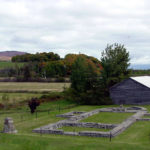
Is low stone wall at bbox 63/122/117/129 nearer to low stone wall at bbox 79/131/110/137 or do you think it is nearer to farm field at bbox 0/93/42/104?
low stone wall at bbox 79/131/110/137

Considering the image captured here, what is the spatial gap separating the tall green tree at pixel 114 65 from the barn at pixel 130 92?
2287 millimetres

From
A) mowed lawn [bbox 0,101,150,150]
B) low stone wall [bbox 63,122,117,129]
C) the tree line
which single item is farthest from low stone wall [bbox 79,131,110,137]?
the tree line

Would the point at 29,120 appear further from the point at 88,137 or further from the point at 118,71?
the point at 118,71

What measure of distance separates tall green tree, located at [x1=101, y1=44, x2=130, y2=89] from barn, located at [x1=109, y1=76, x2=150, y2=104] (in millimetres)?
2287

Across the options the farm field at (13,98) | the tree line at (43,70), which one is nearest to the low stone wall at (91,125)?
the farm field at (13,98)

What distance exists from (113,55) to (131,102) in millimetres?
10398

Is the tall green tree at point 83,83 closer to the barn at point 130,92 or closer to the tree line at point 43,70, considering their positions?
the barn at point 130,92

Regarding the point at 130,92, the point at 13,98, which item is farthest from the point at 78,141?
the point at 13,98

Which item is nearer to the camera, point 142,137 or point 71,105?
point 142,137

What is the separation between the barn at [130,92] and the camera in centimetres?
4062

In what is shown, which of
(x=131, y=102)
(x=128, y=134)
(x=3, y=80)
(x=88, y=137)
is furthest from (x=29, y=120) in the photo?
(x=3, y=80)

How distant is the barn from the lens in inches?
1599

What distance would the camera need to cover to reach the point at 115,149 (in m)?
16.4

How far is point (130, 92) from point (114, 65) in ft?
21.1
